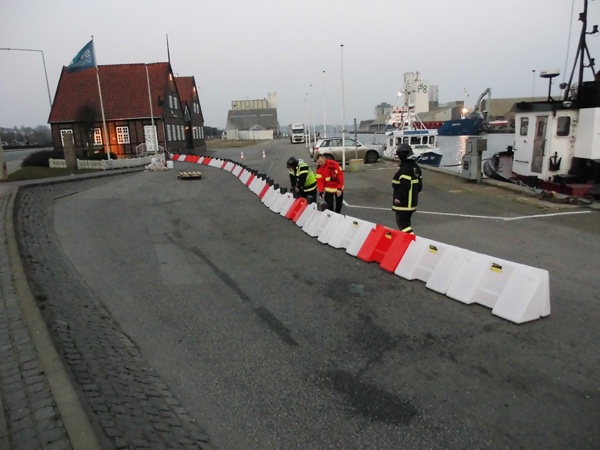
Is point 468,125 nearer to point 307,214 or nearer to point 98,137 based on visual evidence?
point 98,137

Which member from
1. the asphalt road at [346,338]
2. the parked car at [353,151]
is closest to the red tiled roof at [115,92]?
the parked car at [353,151]

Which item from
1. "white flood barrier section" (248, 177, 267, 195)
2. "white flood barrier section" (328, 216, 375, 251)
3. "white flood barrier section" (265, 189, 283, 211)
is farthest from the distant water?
"white flood barrier section" (328, 216, 375, 251)

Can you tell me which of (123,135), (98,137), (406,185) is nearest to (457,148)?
(123,135)

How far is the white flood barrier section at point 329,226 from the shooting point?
9.89 metres

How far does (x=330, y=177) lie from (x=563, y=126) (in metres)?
9.44

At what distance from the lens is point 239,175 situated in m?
22.6

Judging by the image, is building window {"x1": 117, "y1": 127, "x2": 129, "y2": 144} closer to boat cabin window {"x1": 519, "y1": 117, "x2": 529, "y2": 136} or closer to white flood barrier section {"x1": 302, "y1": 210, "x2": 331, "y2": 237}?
white flood barrier section {"x1": 302, "y1": 210, "x2": 331, "y2": 237}

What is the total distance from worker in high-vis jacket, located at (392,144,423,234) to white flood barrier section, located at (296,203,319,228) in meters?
3.00

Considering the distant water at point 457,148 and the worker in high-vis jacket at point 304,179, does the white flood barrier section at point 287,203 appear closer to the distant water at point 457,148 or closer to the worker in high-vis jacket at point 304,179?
the worker in high-vis jacket at point 304,179

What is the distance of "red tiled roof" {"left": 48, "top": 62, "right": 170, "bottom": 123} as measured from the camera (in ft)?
134

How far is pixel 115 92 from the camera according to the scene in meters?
42.0

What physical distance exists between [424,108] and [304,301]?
14356cm

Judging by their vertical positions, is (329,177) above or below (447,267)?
above

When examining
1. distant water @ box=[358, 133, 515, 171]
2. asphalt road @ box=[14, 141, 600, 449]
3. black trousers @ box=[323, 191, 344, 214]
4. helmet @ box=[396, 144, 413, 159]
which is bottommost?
distant water @ box=[358, 133, 515, 171]
